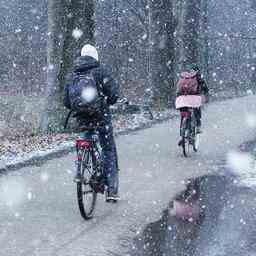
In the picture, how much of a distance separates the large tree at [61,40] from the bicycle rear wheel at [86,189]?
26.6ft

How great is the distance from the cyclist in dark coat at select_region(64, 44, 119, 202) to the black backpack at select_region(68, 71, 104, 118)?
9 centimetres

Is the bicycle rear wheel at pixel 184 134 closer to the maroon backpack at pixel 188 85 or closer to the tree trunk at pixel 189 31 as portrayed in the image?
the maroon backpack at pixel 188 85

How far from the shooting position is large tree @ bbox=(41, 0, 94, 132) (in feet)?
52.6

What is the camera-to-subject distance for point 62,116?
16.2 metres

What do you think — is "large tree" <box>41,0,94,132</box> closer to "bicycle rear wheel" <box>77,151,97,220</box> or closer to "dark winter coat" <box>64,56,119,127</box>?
"dark winter coat" <box>64,56,119,127</box>

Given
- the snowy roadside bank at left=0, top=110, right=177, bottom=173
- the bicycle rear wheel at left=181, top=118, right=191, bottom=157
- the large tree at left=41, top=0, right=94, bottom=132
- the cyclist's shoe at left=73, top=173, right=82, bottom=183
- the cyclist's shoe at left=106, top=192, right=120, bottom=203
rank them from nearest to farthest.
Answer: the cyclist's shoe at left=73, top=173, right=82, bottom=183 < the cyclist's shoe at left=106, top=192, right=120, bottom=203 < the snowy roadside bank at left=0, top=110, right=177, bottom=173 < the bicycle rear wheel at left=181, top=118, right=191, bottom=157 < the large tree at left=41, top=0, right=94, bottom=132

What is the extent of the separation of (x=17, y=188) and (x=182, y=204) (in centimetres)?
268

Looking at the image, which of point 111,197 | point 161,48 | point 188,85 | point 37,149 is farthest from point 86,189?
point 161,48

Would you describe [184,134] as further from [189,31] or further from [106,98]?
[189,31]

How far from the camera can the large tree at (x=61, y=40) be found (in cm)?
1605

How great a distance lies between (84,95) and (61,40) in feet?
27.6

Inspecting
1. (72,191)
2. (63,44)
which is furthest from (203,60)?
(72,191)

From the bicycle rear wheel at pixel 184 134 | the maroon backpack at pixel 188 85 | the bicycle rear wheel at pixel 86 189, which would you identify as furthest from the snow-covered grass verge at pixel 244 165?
the bicycle rear wheel at pixel 86 189

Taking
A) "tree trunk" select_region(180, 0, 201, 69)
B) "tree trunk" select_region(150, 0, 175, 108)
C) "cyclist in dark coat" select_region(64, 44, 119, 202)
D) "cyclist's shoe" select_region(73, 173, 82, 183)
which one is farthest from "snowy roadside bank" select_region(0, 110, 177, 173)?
"tree trunk" select_region(180, 0, 201, 69)
